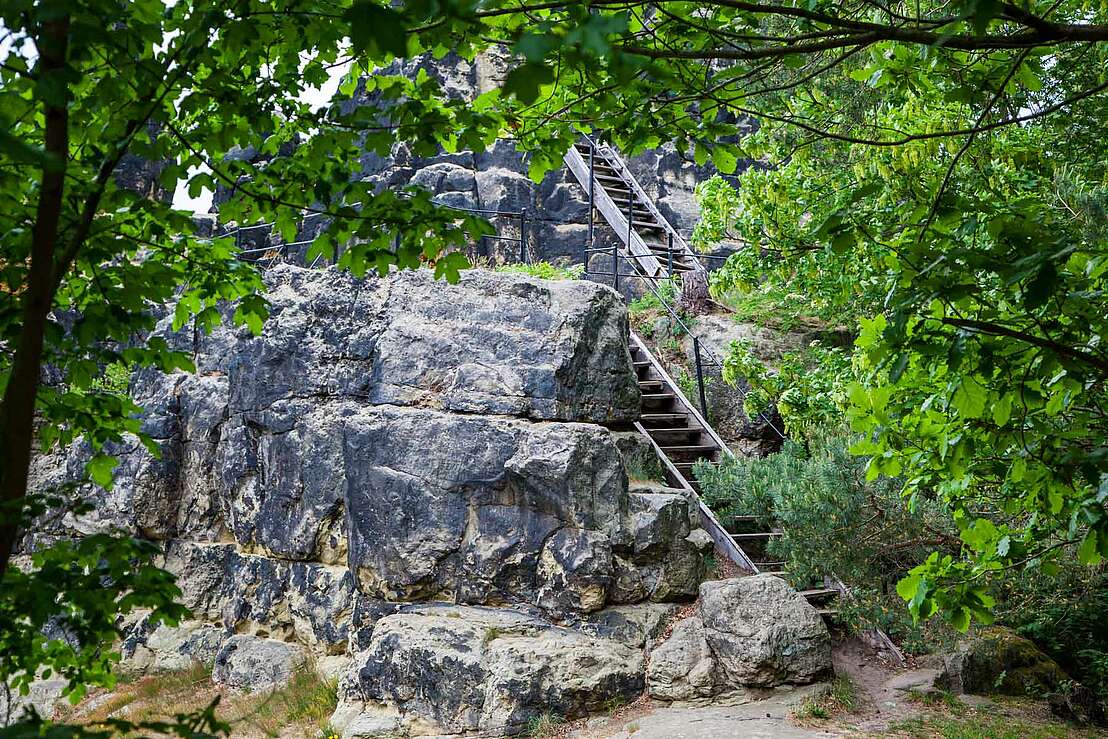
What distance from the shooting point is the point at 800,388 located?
9.54 meters

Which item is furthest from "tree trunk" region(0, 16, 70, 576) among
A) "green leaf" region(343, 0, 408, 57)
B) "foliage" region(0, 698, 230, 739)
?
"green leaf" region(343, 0, 408, 57)

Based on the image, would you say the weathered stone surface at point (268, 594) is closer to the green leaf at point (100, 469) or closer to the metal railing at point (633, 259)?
the metal railing at point (633, 259)

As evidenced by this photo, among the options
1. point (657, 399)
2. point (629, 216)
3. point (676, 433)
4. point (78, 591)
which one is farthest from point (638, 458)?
point (78, 591)

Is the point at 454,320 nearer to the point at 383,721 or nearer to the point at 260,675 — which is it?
the point at 383,721

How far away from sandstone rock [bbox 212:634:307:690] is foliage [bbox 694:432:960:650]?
6385 mm

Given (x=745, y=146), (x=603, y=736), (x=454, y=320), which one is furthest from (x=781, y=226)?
(x=603, y=736)

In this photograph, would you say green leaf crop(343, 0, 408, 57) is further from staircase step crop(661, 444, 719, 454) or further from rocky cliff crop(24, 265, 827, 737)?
staircase step crop(661, 444, 719, 454)

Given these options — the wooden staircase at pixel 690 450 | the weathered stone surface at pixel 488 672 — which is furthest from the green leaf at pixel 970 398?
the wooden staircase at pixel 690 450

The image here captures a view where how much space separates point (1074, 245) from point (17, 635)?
3114mm

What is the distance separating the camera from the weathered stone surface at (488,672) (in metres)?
7.95

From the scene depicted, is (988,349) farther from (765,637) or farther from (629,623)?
(629,623)

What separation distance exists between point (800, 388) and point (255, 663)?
305 inches

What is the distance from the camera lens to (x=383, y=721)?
826 cm

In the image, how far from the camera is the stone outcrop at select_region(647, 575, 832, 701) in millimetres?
8164
